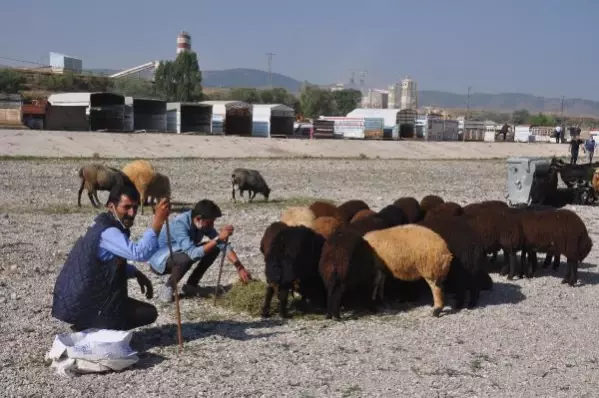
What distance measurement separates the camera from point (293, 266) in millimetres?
8297

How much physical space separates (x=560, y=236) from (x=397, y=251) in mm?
3134

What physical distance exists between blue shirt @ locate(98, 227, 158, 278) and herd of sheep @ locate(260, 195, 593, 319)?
2.25 meters

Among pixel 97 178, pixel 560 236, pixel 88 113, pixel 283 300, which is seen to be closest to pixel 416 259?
pixel 283 300

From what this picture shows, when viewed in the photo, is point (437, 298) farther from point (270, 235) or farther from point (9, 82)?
point (9, 82)

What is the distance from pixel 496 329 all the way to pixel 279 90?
114898 millimetres

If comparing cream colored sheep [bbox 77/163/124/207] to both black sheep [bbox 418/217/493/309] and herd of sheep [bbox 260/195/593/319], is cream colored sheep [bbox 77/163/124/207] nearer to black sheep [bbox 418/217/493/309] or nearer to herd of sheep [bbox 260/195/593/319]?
herd of sheep [bbox 260/195/593/319]

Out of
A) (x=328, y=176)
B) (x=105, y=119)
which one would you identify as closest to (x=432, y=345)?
(x=328, y=176)

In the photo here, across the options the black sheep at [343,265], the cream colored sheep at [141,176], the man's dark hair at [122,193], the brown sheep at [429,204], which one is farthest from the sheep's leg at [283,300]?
the cream colored sheep at [141,176]

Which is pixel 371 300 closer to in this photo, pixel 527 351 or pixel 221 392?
pixel 527 351

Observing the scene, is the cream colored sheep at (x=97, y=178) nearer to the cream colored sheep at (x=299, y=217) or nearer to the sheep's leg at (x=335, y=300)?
the cream colored sheep at (x=299, y=217)

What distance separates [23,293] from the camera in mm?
8977

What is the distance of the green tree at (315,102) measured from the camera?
112125 millimetres

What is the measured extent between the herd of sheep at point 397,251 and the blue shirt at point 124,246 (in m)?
2.25

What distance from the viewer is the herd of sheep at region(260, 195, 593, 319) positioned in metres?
8.39
